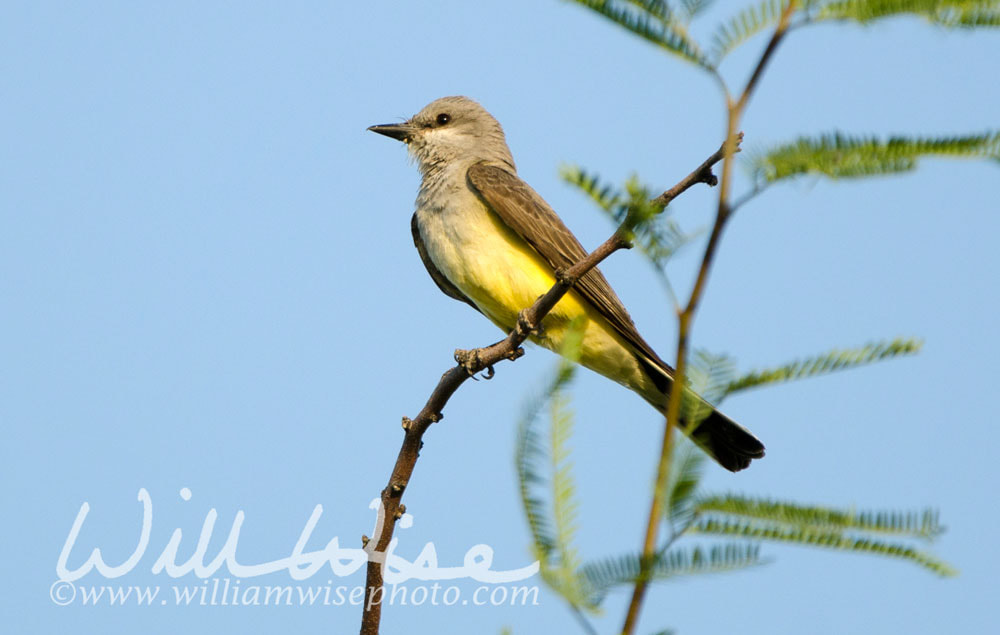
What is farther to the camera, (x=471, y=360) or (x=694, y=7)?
(x=471, y=360)

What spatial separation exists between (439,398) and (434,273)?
3.03 m

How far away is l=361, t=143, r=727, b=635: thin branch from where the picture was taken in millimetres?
2109

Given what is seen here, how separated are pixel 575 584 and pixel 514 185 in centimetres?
555

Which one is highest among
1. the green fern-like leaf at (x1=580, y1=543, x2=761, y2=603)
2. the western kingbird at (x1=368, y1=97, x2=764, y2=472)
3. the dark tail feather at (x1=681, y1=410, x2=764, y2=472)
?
the western kingbird at (x1=368, y1=97, x2=764, y2=472)

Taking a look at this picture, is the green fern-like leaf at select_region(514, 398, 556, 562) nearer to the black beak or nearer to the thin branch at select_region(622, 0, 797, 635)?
the thin branch at select_region(622, 0, 797, 635)

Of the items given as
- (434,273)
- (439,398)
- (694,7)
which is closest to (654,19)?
(694,7)

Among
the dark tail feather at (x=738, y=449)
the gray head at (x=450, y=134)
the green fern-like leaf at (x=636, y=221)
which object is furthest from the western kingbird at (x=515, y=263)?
the green fern-like leaf at (x=636, y=221)

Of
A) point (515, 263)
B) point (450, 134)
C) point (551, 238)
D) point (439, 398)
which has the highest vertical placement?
point (450, 134)

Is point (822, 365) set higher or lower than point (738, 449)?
lower

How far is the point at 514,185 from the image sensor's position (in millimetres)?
7230

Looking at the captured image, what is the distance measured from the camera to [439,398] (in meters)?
4.69

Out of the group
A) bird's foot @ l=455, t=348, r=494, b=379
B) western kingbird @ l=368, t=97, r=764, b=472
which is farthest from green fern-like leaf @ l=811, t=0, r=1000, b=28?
western kingbird @ l=368, t=97, r=764, b=472

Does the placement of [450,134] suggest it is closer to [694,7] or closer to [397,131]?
[397,131]

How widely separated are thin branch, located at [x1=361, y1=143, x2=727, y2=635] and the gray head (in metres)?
2.65
